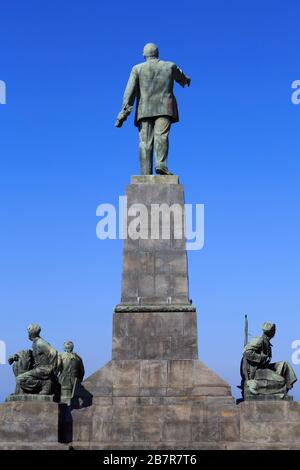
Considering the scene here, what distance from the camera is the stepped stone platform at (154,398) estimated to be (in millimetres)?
21562

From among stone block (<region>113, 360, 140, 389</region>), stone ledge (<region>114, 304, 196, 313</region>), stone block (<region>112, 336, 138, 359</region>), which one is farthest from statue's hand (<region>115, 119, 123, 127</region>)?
stone block (<region>113, 360, 140, 389</region>)

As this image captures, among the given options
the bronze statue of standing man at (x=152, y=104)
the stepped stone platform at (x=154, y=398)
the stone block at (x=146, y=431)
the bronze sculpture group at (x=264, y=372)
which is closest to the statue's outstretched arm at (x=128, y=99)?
the bronze statue of standing man at (x=152, y=104)

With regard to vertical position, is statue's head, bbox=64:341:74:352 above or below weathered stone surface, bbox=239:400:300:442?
above

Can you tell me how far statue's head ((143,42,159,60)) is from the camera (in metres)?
25.5

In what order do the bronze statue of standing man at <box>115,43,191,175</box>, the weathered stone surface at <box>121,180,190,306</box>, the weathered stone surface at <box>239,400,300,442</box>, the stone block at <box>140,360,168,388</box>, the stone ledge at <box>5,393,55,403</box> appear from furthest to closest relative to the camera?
the bronze statue of standing man at <box>115,43,191,175</box> < the weathered stone surface at <box>121,180,190,306</box> < the stone block at <box>140,360,168,388</box> < the stone ledge at <box>5,393,55,403</box> < the weathered stone surface at <box>239,400,300,442</box>

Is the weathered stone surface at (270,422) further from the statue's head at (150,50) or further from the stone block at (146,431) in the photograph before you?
the statue's head at (150,50)

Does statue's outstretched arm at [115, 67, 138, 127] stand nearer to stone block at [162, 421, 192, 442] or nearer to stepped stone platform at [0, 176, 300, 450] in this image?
stepped stone platform at [0, 176, 300, 450]

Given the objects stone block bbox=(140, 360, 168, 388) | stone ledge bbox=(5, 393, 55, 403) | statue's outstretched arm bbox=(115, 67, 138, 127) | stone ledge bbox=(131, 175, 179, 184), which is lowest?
stone ledge bbox=(5, 393, 55, 403)

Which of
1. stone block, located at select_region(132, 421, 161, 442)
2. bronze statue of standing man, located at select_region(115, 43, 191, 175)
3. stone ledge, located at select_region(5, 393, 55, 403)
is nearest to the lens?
stone ledge, located at select_region(5, 393, 55, 403)

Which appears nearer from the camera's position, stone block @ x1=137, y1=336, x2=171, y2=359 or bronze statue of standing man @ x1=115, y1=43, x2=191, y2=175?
stone block @ x1=137, y1=336, x2=171, y2=359

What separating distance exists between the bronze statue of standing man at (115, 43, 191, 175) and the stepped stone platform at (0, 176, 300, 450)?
1.90 m

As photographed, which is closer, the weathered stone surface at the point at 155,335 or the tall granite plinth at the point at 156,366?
the tall granite plinth at the point at 156,366
